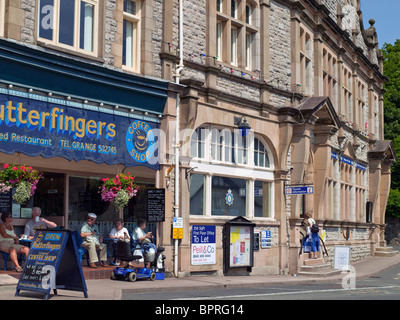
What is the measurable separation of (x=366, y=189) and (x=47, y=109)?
1021 inches

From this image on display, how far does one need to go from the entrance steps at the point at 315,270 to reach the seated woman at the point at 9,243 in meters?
11.9

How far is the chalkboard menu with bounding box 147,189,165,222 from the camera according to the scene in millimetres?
18484

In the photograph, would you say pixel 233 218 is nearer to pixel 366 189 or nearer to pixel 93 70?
pixel 93 70

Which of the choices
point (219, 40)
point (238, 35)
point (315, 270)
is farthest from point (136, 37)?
point (315, 270)

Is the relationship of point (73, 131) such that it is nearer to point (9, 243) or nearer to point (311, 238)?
point (9, 243)

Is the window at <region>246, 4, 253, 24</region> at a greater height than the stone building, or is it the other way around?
the window at <region>246, 4, 253, 24</region>

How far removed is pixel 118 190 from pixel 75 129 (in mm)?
1994

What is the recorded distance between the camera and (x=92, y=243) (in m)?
16.7

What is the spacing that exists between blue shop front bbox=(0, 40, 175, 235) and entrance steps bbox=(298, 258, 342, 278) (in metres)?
7.06

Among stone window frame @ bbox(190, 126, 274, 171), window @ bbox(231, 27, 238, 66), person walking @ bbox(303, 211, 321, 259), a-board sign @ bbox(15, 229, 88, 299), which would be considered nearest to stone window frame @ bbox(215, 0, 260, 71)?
window @ bbox(231, 27, 238, 66)

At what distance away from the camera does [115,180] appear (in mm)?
17328

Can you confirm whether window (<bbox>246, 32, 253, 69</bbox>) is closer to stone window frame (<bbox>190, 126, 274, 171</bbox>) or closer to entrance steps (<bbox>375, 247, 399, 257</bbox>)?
stone window frame (<bbox>190, 126, 274, 171</bbox>)

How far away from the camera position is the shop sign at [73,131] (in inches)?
592

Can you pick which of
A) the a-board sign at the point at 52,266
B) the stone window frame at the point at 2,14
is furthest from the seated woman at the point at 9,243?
the stone window frame at the point at 2,14
